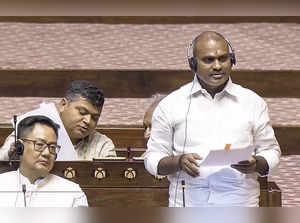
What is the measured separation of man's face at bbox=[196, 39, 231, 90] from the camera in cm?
175

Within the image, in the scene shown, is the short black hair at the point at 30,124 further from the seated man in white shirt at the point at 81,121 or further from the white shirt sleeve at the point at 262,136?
the white shirt sleeve at the point at 262,136

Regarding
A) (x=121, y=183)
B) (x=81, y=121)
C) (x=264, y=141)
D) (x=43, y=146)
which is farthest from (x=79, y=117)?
(x=264, y=141)

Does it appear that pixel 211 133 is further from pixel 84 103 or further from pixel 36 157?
pixel 84 103

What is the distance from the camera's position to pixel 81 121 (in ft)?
7.97

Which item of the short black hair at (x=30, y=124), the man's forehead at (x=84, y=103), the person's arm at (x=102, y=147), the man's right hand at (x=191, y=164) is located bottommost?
the man's right hand at (x=191, y=164)

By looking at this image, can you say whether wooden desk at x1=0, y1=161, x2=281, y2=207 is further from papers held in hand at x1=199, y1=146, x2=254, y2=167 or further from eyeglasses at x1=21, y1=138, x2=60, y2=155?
papers held in hand at x1=199, y1=146, x2=254, y2=167

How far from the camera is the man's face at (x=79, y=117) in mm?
2418

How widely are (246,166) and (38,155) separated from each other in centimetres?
52

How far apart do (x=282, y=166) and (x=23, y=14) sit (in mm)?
1887

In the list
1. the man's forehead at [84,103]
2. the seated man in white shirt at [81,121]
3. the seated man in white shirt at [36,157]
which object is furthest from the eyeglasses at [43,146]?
the man's forehead at [84,103]

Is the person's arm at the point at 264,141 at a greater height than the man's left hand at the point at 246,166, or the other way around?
the person's arm at the point at 264,141

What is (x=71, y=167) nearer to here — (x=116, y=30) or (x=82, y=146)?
(x=82, y=146)

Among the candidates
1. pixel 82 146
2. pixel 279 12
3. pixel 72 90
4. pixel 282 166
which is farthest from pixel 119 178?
pixel 279 12

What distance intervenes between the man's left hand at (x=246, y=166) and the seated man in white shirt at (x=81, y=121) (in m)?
0.74
